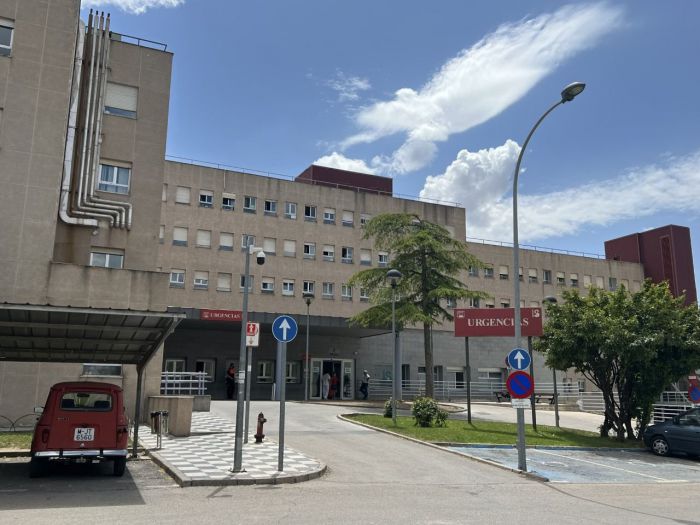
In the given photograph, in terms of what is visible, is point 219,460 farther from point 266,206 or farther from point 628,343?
point 266,206

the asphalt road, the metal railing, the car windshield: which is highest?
the metal railing

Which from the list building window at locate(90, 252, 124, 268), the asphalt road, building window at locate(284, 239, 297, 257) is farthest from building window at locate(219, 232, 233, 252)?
the asphalt road

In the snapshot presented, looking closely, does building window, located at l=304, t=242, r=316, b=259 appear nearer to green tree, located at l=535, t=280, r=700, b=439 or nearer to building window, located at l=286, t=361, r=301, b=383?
building window, located at l=286, t=361, r=301, b=383

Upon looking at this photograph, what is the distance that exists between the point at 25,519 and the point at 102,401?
4105mm

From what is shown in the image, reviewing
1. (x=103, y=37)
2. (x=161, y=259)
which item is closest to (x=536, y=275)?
(x=161, y=259)

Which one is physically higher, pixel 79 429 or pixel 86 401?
pixel 86 401

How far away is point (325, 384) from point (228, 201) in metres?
13.9

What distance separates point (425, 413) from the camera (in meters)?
21.7

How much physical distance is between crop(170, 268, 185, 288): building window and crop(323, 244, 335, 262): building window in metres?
10.0

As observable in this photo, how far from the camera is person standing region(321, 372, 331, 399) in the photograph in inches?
1588

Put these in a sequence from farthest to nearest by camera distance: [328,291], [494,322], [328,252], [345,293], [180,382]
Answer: [328,252]
[345,293]
[328,291]
[180,382]
[494,322]

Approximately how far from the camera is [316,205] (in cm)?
4619

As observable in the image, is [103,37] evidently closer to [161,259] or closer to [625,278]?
[161,259]

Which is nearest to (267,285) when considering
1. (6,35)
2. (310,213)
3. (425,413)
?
(310,213)
